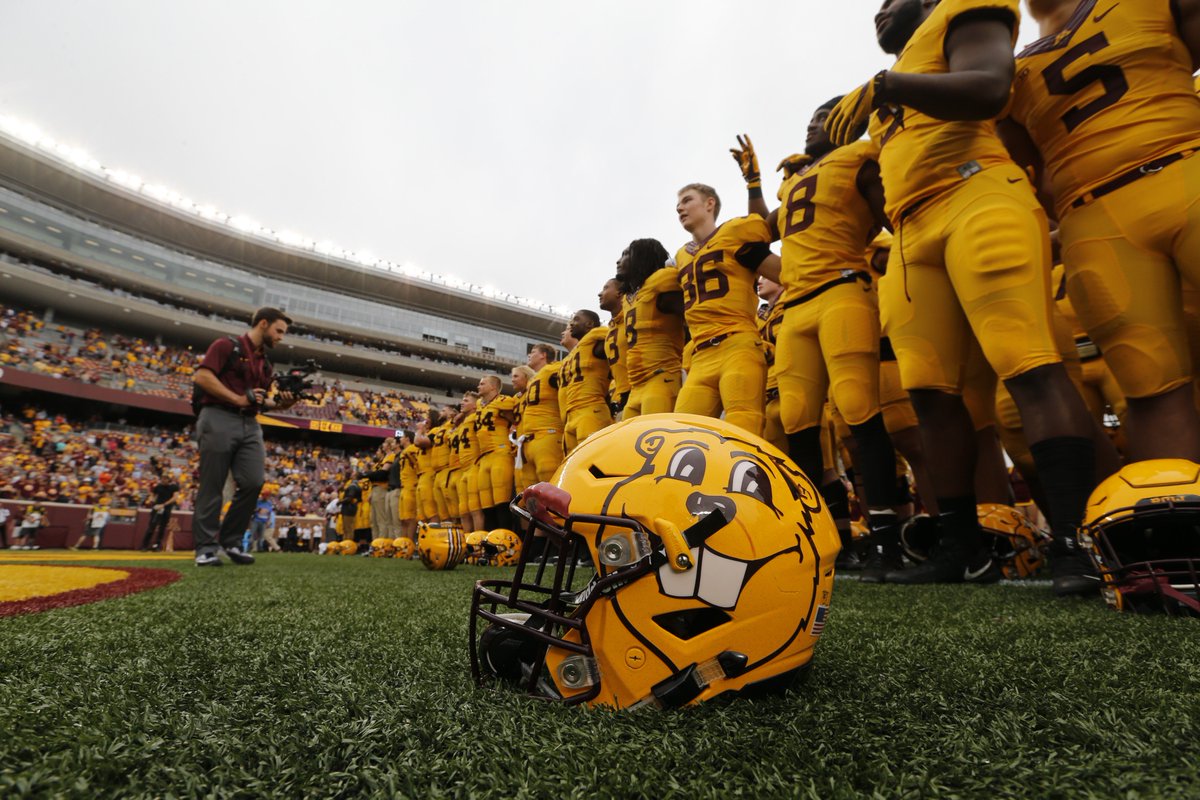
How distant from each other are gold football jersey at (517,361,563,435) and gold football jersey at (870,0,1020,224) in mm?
4636

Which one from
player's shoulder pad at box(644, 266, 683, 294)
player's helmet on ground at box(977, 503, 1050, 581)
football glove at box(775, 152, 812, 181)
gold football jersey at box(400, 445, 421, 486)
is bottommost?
player's helmet on ground at box(977, 503, 1050, 581)

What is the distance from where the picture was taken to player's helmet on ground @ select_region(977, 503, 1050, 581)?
9.16 feet

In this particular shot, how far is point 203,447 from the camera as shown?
439 cm

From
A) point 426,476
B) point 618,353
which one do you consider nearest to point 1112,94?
point 618,353

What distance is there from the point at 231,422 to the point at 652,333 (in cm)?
318

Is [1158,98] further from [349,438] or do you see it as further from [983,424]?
[349,438]

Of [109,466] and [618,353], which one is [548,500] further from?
[109,466]

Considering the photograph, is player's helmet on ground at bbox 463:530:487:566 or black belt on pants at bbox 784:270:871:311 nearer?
black belt on pants at bbox 784:270:871:311

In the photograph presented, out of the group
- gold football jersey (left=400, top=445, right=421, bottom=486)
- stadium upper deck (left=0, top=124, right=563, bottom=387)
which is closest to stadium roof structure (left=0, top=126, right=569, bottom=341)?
stadium upper deck (left=0, top=124, right=563, bottom=387)

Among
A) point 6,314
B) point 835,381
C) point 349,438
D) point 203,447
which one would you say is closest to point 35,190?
point 6,314

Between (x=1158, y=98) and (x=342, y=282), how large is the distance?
3531 centimetres

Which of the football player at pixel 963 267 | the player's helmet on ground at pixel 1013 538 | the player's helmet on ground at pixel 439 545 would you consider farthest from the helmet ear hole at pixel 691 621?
the player's helmet on ground at pixel 439 545

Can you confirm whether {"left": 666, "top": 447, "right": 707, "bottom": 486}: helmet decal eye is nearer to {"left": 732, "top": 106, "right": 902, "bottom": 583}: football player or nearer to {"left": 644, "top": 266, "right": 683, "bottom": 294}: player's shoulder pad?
{"left": 732, "top": 106, "right": 902, "bottom": 583}: football player

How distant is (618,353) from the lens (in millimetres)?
5145
